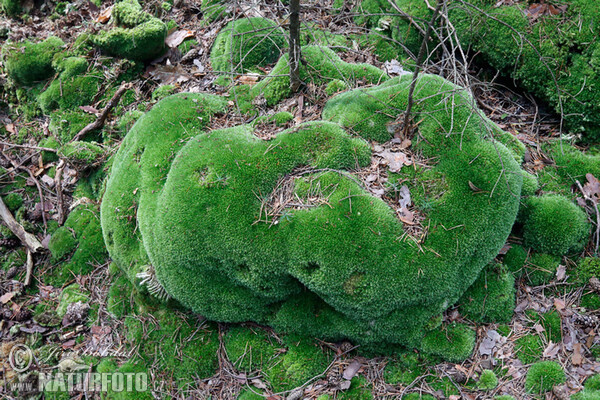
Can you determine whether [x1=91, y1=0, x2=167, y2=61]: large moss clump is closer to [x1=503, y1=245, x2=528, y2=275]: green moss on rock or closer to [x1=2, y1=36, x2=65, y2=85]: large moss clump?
[x1=2, y1=36, x2=65, y2=85]: large moss clump

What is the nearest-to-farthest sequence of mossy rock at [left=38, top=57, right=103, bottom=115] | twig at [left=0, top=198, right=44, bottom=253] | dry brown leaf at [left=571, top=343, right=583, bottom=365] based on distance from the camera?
dry brown leaf at [left=571, top=343, right=583, bottom=365] → twig at [left=0, top=198, right=44, bottom=253] → mossy rock at [left=38, top=57, right=103, bottom=115]

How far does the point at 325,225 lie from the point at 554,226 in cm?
277

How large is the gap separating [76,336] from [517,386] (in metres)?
5.34

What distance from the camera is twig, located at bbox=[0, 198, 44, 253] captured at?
5.76 meters

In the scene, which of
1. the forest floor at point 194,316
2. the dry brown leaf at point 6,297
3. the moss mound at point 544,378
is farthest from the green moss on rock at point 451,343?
the dry brown leaf at point 6,297

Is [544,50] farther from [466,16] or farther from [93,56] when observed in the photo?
[93,56]

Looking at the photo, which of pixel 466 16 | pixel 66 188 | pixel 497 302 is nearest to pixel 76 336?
pixel 66 188

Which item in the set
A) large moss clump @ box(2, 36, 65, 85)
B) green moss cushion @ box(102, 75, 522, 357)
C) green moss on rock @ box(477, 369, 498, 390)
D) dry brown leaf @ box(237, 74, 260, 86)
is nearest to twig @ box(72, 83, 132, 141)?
large moss clump @ box(2, 36, 65, 85)

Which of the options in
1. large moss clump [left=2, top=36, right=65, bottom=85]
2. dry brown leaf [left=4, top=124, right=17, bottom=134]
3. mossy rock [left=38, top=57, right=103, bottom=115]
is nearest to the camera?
mossy rock [left=38, top=57, right=103, bottom=115]

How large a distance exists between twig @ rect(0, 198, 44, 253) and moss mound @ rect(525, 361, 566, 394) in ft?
22.0

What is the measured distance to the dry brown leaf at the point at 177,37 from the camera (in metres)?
6.69

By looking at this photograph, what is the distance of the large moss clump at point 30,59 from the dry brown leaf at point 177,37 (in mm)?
2151

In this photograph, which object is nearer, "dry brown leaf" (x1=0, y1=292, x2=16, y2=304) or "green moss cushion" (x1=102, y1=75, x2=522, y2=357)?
"green moss cushion" (x1=102, y1=75, x2=522, y2=357)

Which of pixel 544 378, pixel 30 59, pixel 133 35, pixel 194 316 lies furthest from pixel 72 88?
pixel 544 378
